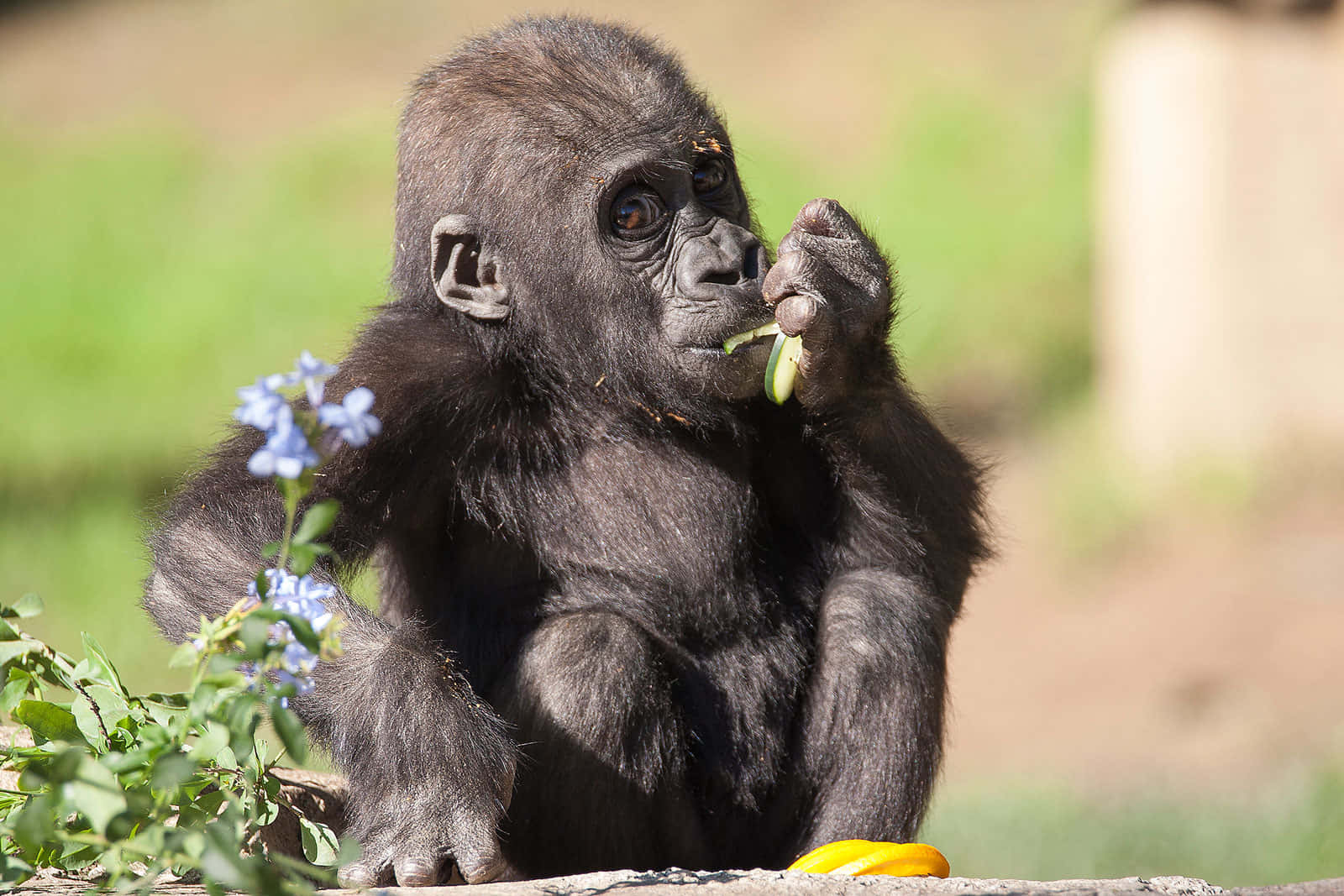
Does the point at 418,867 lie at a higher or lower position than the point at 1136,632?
higher

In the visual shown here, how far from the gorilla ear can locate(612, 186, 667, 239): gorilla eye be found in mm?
355

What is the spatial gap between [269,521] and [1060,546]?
9211 mm

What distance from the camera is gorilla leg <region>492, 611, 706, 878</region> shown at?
356 cm

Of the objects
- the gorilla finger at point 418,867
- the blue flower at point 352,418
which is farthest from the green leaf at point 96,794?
the gorilla finger at point 418,867

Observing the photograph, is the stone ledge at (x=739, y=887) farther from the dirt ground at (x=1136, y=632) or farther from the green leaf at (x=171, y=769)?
the dirt ground at (x=1136, y=632)

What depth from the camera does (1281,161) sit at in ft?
35.0

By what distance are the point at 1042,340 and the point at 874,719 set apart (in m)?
11.2

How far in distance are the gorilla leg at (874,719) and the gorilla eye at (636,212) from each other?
1.14 meters

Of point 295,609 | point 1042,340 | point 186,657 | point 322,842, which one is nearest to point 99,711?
point 322,842

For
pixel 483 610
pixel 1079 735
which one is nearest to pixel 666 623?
pixel 483 610

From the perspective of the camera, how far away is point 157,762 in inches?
87.1

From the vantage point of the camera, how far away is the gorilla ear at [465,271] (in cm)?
396

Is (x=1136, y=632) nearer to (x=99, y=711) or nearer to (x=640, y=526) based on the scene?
(x=640, y=526)

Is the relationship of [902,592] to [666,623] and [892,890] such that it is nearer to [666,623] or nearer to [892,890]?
[666,623]
